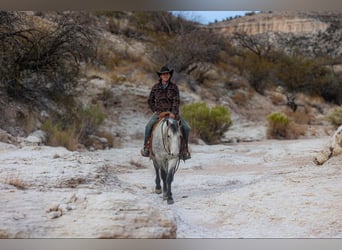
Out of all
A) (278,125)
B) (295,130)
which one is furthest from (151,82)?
(295,130)

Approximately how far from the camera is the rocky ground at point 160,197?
515 centimetres

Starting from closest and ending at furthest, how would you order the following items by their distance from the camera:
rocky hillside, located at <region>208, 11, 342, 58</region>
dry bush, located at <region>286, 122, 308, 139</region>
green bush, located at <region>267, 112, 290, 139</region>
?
rocky hillside, located at <region>208, 11, 342, 58</region> < green bush, located at <region>267, 112, 290, 139</region> < dry bush, located at <region>286, 122, 308, 139</region>

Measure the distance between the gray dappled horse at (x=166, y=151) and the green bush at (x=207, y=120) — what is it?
0.80 m

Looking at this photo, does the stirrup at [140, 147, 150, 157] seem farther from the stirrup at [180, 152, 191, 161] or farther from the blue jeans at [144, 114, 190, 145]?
the stirrup at [180, 152, 191, 161]

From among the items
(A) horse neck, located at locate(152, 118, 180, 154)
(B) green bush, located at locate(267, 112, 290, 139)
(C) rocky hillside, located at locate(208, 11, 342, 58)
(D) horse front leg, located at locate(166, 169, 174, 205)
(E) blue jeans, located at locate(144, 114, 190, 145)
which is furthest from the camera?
(B) green bush, located at locate(267, 112, 290, 139)

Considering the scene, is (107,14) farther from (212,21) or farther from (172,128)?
(172,128)

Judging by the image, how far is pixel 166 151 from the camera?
5660 mm

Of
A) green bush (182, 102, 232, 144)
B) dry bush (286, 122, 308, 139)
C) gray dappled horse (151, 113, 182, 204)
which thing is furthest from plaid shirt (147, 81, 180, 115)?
dry bush (286, 122, 308, 139)

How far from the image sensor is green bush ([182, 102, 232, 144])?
6680 millimetres

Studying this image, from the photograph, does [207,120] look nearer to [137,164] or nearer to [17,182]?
[137,164]

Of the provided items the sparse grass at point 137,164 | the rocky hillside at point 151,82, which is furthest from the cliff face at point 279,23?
the sparse grass at point 137,164

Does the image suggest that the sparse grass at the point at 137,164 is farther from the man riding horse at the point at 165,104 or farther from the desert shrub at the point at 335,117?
the desert shrub at the point at 335,117

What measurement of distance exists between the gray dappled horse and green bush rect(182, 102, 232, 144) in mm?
803
